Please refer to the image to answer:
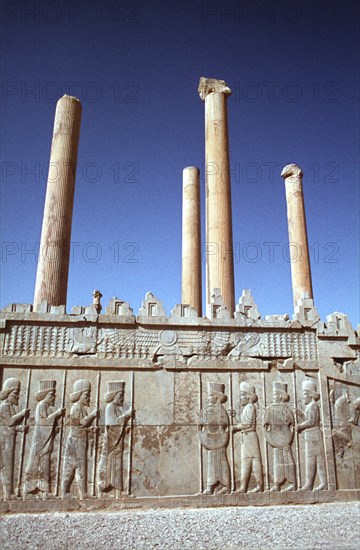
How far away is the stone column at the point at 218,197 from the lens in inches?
563

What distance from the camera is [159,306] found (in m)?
9.90

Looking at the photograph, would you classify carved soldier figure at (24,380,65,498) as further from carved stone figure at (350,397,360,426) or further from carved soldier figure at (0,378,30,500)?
carved stone figure at (350,397,360,426)

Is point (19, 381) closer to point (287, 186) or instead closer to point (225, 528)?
point (225, 528)

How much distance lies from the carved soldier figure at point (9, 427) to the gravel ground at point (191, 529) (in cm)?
61

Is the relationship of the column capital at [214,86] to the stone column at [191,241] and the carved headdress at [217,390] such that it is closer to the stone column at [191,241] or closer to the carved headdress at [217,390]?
the stone column at [191,241]

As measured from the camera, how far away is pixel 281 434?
369 inches

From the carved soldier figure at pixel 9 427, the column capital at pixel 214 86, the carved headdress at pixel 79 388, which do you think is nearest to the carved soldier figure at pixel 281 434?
the carved headdress at pixel 79 388

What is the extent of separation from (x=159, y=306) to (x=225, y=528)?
171 inches

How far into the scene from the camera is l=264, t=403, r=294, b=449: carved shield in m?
9.33

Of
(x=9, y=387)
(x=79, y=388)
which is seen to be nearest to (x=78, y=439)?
(x=79, y=388)

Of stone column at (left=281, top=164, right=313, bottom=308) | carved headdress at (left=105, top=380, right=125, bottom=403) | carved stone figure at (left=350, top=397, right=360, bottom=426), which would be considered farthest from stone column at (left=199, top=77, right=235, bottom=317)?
carved headdress at (left=105, top=380, right=125, bottom=403)

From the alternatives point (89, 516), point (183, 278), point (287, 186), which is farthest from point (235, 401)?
point (287, 186)

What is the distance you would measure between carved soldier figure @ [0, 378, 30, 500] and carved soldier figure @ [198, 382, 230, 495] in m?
3.47

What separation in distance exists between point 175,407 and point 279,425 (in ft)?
7.05
